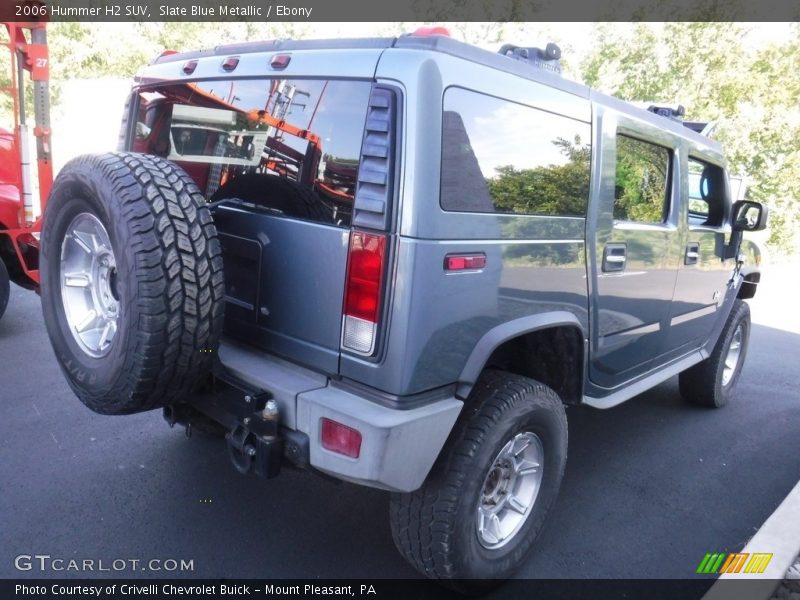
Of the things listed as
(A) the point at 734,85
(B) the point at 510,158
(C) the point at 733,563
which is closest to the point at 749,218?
(C) the point at 733,563

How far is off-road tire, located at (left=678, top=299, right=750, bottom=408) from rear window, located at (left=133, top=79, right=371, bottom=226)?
3.73 metres

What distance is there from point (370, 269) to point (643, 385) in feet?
7.40

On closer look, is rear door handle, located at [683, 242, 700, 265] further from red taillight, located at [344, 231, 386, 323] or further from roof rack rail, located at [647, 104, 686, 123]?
red taillight, located at [344, 231, 386, 323]

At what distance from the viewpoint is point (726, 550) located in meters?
3.07

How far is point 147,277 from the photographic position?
208 cm

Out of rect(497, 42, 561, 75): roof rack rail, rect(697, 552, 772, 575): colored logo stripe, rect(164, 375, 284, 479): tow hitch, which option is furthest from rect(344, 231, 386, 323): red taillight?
rect(697, 552, 772, 575): colored logo stripe

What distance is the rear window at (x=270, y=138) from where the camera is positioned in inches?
88.7

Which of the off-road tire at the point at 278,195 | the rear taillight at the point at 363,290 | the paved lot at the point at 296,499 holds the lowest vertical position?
the paved lot at the point at 296,499

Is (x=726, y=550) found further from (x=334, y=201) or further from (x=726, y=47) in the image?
(x=726, y=47)

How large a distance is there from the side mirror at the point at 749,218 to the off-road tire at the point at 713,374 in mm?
804

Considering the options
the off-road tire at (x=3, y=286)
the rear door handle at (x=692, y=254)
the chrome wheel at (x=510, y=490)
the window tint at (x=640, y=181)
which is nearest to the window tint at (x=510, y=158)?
the window tint at (x=640, y=181)

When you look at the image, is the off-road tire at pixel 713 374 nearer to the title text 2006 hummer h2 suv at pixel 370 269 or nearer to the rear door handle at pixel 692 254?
the rear door handle at pixel 692 254

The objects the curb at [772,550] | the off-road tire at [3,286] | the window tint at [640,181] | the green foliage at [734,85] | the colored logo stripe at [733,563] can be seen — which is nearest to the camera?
the curb at [772,550]

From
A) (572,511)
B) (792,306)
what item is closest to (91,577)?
(572,511)
